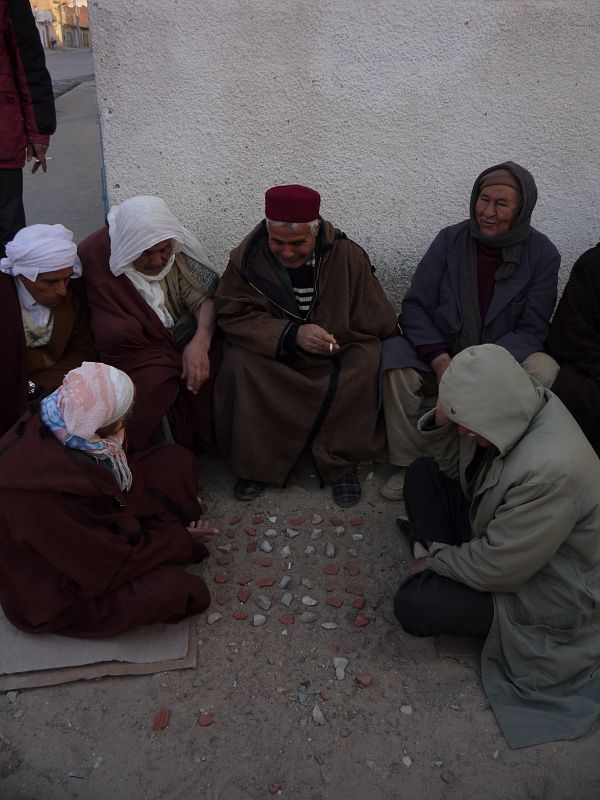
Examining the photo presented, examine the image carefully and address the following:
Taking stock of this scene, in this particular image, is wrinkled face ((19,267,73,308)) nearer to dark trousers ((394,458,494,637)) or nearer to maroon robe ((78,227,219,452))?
maroon robe ((78,227,219,452))

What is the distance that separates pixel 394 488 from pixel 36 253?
6.39 feet

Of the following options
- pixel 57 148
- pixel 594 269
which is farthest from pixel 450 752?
pixel 57 148

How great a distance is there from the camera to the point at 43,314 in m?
3.29

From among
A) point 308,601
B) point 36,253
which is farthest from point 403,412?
point 36,253

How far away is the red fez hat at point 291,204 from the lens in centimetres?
320

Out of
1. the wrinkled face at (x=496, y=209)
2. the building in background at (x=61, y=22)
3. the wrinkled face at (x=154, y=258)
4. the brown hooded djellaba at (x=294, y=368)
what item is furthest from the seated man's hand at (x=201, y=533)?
the building in background at (x=61, y=22)

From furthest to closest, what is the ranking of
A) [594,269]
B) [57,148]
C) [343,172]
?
[57,148]
[343,172]
[594,269]

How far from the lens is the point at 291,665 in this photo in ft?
8.50

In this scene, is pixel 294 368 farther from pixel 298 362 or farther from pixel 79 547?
pixel 79 547

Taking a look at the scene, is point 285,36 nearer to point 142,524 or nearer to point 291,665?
point 142,524

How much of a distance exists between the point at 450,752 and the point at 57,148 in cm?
991

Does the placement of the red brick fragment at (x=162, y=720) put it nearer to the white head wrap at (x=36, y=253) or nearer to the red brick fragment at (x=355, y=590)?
the red brick fragment at (x=355, y=590)

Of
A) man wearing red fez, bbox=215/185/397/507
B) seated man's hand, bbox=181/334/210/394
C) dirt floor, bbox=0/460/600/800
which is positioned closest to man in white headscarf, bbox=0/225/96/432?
seated man's hand, bbox=181/334/210/394

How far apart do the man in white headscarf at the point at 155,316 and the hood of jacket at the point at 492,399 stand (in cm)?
151
